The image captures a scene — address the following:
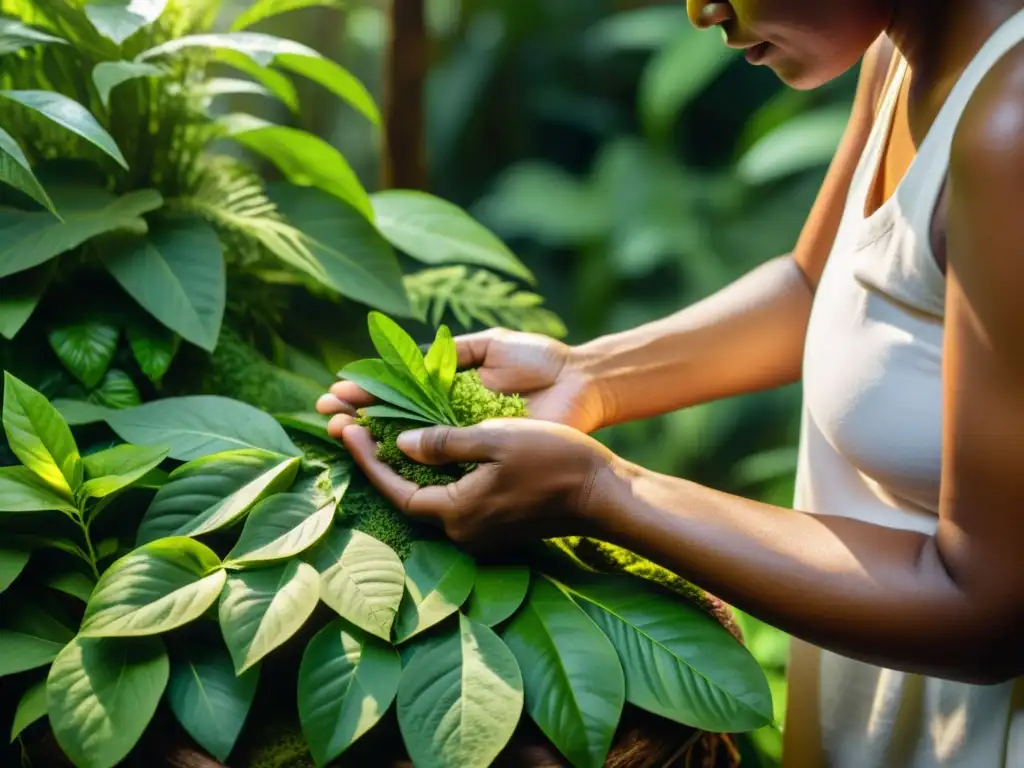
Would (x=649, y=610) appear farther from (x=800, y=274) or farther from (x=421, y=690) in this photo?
(x=800, y=274)

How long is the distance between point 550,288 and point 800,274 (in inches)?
69.1

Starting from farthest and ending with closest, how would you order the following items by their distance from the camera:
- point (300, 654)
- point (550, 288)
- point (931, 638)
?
point (550, 288) < point (300, 654) < point (931, 638)

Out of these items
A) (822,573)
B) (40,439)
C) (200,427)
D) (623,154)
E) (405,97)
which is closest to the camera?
(822,573)

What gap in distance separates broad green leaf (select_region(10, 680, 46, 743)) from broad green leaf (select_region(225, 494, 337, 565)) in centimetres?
16

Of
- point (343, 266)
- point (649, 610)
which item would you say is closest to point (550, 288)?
point (343, 266)

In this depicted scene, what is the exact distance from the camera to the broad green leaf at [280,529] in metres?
0.73

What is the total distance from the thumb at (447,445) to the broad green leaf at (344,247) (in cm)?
33

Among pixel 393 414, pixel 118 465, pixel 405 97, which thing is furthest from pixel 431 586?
pixel 405 97

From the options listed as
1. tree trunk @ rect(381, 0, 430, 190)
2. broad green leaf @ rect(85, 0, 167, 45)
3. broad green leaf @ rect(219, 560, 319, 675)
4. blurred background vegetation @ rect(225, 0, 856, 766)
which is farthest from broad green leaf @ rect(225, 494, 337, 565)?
blurred background vegetation @ rect(225, 0, 856, 766)

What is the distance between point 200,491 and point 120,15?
49 centimetres

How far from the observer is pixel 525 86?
2.87 m

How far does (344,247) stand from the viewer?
43.5 inches

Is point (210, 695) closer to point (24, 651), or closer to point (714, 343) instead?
point (24, 651)

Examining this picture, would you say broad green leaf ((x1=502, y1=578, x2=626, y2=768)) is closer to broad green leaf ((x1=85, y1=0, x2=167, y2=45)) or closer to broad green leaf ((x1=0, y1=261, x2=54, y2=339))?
broad green leaf ((x1=0, y1=261, x2=54, y2=339))
